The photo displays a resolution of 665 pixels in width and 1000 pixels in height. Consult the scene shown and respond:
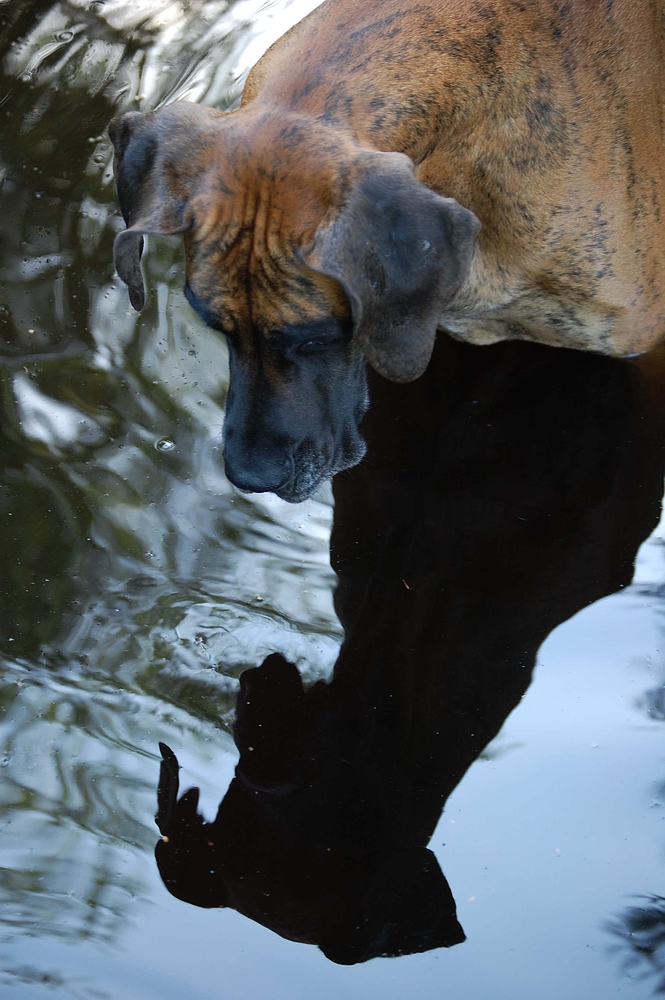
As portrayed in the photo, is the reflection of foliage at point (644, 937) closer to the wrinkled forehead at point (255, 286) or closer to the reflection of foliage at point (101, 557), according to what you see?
the reflection of foliage at point (101, 557)

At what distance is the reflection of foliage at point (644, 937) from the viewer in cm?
174

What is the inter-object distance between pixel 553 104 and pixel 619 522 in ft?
3.04

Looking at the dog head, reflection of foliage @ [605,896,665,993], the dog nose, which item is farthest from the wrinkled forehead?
reflection of foliage @ [605,896,665,993]

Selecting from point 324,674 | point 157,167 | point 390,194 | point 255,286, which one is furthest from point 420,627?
point 157,167

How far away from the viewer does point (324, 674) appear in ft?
7.02

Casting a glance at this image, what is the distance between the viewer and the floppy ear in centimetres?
165

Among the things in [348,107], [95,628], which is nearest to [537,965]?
[95,628]

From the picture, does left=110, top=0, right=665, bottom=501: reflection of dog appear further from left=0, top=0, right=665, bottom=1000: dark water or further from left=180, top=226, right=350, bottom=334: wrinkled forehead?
left=0, top=0, right=665, bottom=1000: dark water

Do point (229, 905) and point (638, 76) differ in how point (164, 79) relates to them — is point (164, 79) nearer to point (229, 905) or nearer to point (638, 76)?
point (638, 76)

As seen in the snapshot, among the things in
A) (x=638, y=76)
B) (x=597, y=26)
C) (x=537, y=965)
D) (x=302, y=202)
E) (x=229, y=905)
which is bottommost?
(x=537, y=965)

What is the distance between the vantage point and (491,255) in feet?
7.20

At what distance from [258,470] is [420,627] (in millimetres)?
517

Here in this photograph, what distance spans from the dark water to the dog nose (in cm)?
35

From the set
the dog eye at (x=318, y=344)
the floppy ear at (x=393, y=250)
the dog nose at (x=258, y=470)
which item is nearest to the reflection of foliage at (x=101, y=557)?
the dog nose at (x=258, y=470)
